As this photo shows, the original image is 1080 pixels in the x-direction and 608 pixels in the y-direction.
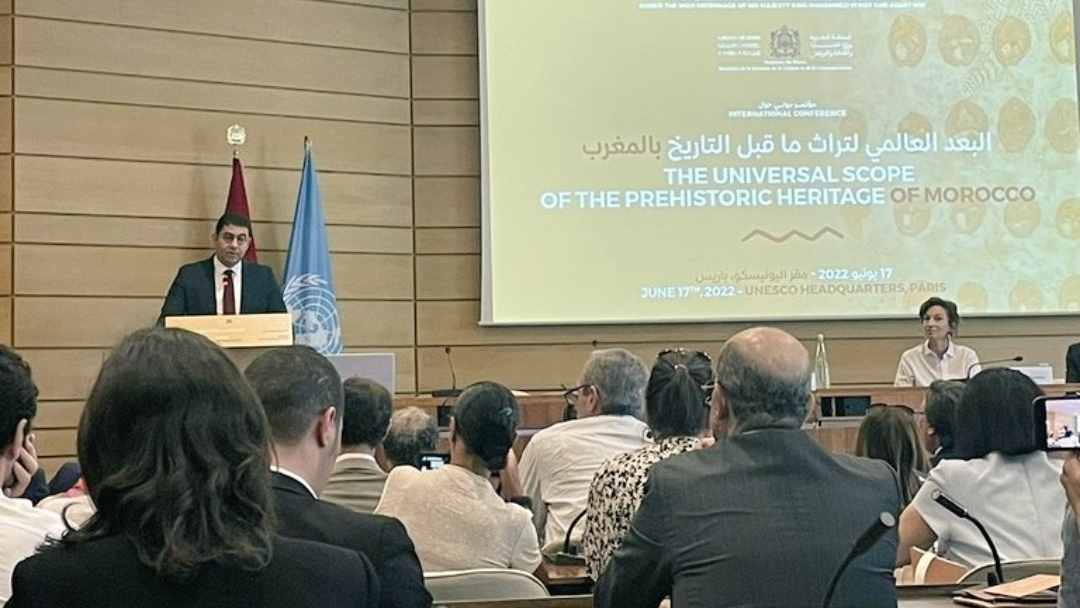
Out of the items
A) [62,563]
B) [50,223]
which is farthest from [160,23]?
[62,563]

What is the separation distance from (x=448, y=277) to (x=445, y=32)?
4.79 ft

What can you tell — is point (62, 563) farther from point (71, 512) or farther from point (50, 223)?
point (50, 223)

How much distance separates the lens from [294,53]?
734 cm

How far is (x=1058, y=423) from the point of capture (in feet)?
5.66

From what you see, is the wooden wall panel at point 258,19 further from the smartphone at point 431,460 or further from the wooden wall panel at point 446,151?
the smartphone at point 431,460

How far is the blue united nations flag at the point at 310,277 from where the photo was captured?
6.93 meters

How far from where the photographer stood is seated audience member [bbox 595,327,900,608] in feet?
6.93

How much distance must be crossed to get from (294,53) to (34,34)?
1.38 meters

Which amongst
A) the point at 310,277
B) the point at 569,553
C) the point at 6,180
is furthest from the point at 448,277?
the point at 569,553

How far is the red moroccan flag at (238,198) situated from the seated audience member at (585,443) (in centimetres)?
313

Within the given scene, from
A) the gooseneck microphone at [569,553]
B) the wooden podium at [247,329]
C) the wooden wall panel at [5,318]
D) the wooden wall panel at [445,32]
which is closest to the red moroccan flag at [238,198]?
the wooden wall panel at [5,318]

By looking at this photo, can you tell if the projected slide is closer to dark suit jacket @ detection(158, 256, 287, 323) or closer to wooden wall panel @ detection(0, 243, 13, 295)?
dark suit jacket @ detection(158, 256, 287, 323)

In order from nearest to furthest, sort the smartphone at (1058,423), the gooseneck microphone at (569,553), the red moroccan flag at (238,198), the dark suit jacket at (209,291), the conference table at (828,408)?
1. the smartphone at (1058,423)
2. the gooseneck microphone at (569,553)
3. the conference table at (828,408)
4. the dark suit jacket at (209,291)
5. the red moroccan flag at (238,198)

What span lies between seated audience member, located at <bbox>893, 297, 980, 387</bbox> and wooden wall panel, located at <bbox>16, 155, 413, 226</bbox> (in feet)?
9.81
